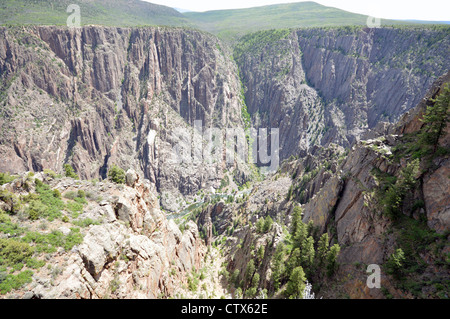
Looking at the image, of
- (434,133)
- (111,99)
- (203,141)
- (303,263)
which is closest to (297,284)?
(303,263)

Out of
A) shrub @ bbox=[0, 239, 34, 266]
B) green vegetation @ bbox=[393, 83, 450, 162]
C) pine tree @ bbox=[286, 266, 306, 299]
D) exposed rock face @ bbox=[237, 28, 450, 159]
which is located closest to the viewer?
shrub @ bbox=[0, 239, 34, 266]

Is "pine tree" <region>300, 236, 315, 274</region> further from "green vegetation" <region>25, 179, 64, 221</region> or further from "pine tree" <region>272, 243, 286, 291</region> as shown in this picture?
"green vegetation" <region>25, 179, 64, 221</region>

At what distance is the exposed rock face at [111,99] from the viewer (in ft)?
374

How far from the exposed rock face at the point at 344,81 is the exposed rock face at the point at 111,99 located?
38607 mm

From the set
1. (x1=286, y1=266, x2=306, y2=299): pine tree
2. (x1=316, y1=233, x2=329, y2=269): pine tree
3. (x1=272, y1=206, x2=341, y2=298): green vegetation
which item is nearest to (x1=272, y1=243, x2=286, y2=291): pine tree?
(x1=272, y1=206, x2=341, y2=298): green vegetation

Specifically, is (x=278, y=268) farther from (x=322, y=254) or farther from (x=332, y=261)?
(x=332, y=261)

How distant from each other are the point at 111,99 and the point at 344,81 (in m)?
157

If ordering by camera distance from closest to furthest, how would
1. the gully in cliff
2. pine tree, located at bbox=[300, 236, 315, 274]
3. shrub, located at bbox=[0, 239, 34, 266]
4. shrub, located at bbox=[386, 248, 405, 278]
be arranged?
shrub, located at bbox=[0, 239, 34, 266] → shrub, located at bbox=[386, 248, 405, 278] → pine tree, located at bbox=[300, 236, 315, 274] → the gully in cliff

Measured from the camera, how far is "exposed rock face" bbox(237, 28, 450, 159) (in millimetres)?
139000

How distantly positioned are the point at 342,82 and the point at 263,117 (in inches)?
2409

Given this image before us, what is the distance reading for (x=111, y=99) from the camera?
14950cm

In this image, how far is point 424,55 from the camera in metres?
136

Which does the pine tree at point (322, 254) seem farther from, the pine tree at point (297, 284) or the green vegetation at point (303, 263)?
the pine tree at point (297, 284)

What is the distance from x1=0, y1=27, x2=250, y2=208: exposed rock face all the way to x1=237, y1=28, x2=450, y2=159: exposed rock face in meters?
38.6
